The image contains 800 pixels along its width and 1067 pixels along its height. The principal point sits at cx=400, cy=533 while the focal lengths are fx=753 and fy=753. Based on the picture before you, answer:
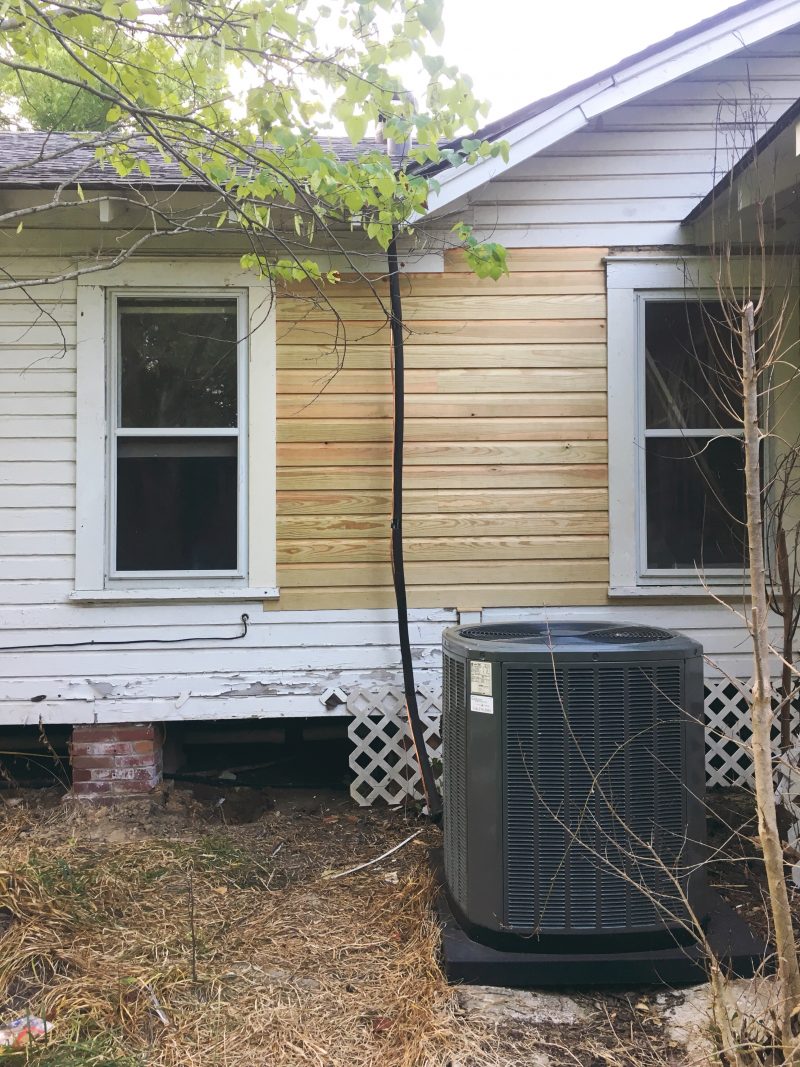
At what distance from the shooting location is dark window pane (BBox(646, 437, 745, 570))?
4570 mm

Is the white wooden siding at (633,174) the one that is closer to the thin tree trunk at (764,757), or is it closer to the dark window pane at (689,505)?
the dark window pane at (689,505)

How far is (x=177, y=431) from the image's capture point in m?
4.45

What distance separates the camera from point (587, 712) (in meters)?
2.59

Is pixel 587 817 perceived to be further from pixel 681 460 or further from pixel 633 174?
pixel 633 174

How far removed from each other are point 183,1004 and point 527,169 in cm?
451

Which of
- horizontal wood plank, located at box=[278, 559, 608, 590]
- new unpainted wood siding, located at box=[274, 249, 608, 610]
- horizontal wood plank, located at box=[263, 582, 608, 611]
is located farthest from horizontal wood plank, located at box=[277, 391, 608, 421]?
horizontal wood plank, located at box=[263, 582, 608, 611]

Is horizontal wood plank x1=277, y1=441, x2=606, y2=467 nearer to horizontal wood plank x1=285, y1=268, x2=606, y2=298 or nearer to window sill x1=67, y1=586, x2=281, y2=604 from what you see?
window sill x1=67, y1=586, x2=281, y2=604

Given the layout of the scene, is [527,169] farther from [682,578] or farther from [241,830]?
[241,830]

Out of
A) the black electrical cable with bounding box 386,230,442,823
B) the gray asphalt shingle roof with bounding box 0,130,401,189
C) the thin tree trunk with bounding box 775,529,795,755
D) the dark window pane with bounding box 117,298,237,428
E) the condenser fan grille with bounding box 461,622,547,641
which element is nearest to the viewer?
the condenser fan grille with bounding box 461,622,547,641

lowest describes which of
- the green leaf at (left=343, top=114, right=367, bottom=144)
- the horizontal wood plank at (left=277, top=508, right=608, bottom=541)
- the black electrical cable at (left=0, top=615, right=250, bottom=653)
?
the black electrical cable at (left=0, top=615, right=250, bottom=653)

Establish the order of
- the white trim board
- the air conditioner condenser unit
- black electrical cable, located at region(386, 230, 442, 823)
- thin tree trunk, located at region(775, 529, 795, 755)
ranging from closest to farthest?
the air conditioner condenser unit
thin tree trunk, located at region(775, 529, 795, 755)
the white trim board
black electrical cable, located at region(386, 230, 442, 823)

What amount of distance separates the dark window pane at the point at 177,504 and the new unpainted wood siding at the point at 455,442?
36 cm

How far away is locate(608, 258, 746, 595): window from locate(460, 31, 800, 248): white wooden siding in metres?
0.29

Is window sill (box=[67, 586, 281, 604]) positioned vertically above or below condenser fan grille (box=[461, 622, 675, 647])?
above
